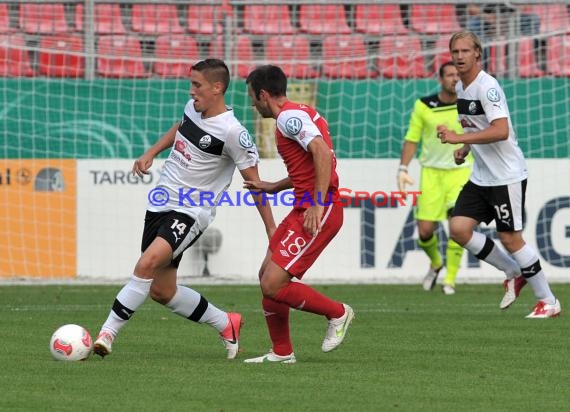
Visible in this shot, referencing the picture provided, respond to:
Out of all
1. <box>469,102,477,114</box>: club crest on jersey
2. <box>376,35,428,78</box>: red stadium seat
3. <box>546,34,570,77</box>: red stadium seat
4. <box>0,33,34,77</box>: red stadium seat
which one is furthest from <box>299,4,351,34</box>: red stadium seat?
<box>469,102,477,114</box>: club crest on jersey

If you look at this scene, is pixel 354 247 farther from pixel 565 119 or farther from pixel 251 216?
pixel 565 119

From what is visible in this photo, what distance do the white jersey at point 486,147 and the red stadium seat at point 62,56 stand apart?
6.86m

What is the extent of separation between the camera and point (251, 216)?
15820 millimetres

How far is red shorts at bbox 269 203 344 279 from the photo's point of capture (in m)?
7.99

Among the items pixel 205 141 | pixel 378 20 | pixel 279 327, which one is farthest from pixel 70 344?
pixel 378 20

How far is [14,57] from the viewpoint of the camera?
17.1 m

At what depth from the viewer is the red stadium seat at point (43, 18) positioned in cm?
1736

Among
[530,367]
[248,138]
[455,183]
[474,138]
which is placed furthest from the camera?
[455,183]

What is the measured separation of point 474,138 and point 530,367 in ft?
8.71

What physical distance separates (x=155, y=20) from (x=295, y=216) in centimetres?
1027

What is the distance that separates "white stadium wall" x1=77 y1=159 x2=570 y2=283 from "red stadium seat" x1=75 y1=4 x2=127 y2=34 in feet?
8.76

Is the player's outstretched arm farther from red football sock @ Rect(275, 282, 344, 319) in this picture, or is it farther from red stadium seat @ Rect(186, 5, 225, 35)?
red stadium seat @ Rect(186, 5, 225, 35)

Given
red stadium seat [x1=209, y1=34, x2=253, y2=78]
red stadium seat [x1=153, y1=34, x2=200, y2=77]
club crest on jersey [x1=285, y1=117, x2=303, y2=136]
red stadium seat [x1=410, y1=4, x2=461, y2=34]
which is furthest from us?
red stadium seat [x1=410, y1=4, x2=461, y2=34]

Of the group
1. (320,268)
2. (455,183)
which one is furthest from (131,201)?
(455,183)
